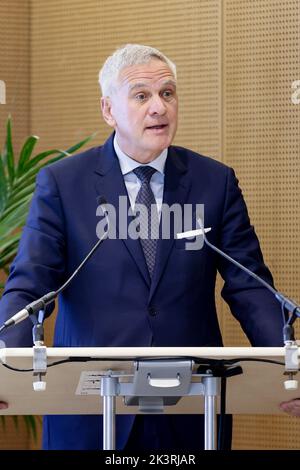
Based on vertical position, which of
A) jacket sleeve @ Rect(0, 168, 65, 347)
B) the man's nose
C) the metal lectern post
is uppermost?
the man's nose

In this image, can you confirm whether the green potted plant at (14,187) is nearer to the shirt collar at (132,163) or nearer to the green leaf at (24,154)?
the green leaf at (24,154)

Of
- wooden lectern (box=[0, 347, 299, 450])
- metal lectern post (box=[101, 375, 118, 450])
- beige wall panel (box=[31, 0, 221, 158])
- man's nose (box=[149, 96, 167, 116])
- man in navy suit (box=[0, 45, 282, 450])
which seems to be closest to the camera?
wooden lectern (box=[0, 347, 299, 450])

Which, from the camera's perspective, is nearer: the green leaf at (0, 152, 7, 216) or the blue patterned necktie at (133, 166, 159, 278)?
the blue patterned necktie at (133, 166, 159, 278)

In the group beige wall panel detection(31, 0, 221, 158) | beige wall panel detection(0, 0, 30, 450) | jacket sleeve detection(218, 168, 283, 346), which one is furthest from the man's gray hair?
beige wall panel detection(0, 0, 30, 450)

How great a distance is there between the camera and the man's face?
3.43 meters

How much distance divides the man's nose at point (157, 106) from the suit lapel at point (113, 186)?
210 mm

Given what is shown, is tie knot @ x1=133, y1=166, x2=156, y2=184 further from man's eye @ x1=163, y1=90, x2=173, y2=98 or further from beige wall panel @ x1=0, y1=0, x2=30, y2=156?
beige wall panel @ x1=0, y1=0, x2=30, y2=156

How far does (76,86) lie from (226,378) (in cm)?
297

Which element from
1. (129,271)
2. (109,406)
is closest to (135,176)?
(129,271)

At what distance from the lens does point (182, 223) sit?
3352 mm

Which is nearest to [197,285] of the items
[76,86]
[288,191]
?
[288,191]

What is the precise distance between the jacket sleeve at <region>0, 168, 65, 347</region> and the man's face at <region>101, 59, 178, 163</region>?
0.97 ft

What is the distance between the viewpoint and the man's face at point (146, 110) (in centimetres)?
343

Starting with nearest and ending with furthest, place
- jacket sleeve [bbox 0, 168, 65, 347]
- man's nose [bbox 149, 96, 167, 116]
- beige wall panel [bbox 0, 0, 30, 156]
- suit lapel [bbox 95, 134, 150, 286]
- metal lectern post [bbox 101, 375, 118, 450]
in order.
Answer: metal lectern post [bbox 101, 375, 118, 450], jacket sleeve [bbox 0, 168, 65, 347], suit lapel [bbox 95, 134, 150, 286], man's nose [bbox 149, 96, 167, 116], beige wall panel [bbox 0, 0, 30, 156]
